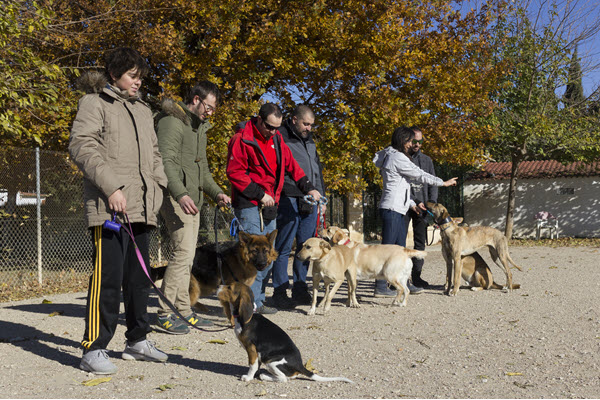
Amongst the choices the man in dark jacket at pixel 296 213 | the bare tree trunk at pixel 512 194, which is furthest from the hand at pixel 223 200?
the bare tree trunk at pixel 512 194

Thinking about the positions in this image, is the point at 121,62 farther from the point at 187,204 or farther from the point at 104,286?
the point at 104,286

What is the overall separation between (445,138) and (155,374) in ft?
36.1

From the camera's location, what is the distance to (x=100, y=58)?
1188 centimetres

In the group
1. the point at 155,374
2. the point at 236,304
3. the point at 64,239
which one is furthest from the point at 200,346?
the point at 64,239

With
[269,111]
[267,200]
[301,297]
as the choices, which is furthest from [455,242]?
[269,111]

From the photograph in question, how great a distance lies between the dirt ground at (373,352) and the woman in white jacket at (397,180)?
1023 mm

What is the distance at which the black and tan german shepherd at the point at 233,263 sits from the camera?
5.50 m

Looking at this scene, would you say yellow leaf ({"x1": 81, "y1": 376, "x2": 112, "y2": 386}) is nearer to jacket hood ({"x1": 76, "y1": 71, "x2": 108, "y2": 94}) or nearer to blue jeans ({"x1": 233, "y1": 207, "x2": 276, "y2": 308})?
jacket hood ({"x1": 76, "y1": 71, "x2": 108, "y2": 94})

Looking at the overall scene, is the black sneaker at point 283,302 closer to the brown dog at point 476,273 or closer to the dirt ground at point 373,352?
the dirt ground at point 373,352

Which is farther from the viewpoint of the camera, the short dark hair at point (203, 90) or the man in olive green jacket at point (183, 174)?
the short dark hair at point (203, 90)

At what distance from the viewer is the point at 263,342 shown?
391 cm

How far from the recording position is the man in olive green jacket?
17.0 ft

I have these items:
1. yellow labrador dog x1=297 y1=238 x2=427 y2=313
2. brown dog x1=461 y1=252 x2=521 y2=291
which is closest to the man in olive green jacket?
yellow labrador dog x1=297 y1=238 x2=427 y2=313

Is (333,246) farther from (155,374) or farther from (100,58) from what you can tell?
(100,58)
